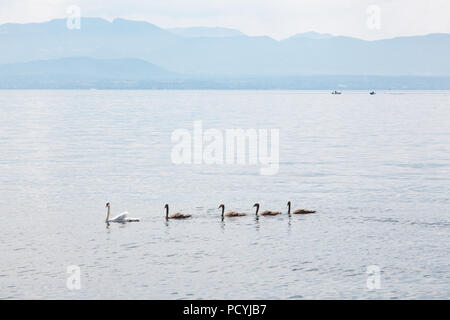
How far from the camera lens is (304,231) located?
3984 cm

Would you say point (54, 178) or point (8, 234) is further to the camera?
point (54, 178)

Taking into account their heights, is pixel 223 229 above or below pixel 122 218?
below

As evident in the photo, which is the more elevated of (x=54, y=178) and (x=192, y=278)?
(x=54, y=178)

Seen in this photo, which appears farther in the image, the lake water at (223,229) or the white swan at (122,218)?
the white swan at (122,218)

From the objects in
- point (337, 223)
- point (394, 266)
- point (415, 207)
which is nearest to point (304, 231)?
point (337, 223)

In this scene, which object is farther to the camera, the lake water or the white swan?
the white swan

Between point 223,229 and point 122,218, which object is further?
point 122,218

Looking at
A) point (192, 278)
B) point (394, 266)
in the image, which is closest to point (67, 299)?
point (192, 278)
